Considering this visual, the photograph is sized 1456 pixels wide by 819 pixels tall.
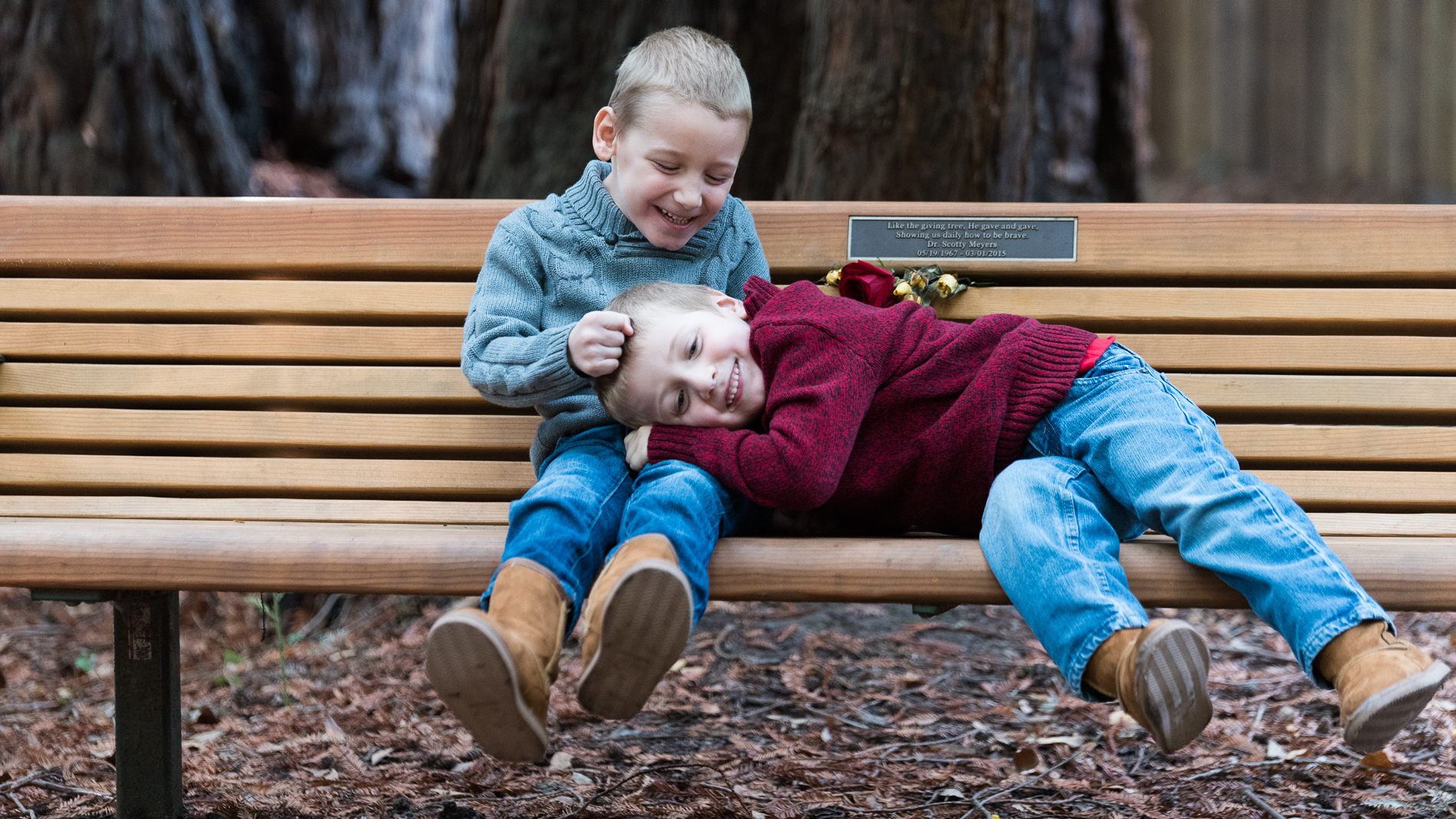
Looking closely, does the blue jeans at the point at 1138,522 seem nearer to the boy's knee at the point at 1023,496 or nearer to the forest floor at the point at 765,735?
the boy's knee at the point at 1023,496

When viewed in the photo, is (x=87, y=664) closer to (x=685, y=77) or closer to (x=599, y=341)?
(x=599, y=341)

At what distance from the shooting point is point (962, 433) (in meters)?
2.27

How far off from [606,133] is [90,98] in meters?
3.19

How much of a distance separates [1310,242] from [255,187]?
5.37 metres

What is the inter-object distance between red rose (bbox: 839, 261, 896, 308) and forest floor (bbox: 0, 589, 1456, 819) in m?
1.12

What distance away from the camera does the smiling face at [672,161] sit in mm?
2344

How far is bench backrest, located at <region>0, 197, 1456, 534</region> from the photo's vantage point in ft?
9.22

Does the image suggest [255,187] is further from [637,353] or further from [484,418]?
[637,353]

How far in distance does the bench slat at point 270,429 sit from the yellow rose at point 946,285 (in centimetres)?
97

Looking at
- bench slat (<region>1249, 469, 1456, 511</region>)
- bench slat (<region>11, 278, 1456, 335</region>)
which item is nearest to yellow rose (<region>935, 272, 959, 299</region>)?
bench slat (<region>11, 278, 1456, 335</region>)

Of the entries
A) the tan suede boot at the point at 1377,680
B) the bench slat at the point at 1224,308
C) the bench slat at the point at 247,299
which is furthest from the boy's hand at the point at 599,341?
the tan suede boot at the point at 1377,680

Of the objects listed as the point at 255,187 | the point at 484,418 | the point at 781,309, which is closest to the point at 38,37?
the point at 255,187

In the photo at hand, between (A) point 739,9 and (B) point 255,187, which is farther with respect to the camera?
(B) point 255,187

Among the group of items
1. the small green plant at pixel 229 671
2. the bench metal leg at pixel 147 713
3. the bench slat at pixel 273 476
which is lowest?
the small green plant at pixel 229 671
